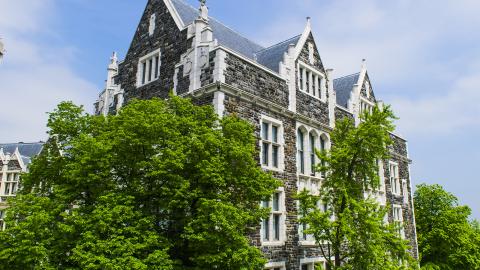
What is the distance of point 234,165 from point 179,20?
1107 centimetres

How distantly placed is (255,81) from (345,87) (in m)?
14.0

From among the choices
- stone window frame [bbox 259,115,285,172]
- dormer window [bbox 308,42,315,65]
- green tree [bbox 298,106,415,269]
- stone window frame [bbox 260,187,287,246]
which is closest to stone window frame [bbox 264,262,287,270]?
stone window frame [bbox 260,187,287,246]

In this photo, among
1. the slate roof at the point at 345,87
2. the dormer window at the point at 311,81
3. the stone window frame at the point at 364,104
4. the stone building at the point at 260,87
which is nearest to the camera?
the stone building at the point at 260,87

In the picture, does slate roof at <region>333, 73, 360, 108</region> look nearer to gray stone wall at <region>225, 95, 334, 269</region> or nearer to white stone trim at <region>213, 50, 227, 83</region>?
gray stone wall at <region>225, 95, 334, 269</region>

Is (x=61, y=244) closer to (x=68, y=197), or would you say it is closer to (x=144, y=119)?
(x=68, y=197)

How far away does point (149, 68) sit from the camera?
75.0ft

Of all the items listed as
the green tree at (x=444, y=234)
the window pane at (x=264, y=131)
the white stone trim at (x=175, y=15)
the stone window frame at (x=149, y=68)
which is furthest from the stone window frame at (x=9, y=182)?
the green tree at (x=444, y=234)

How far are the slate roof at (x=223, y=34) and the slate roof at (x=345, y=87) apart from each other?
312 inches

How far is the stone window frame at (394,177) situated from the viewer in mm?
32062

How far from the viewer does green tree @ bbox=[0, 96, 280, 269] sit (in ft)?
40.7

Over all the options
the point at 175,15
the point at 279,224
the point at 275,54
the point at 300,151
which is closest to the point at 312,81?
the point at 275,54

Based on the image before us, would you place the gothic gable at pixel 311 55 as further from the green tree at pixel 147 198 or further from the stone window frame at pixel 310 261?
the stone window frame at pixel 310 261

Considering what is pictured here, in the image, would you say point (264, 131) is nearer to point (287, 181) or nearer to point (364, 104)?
point (287, 181)

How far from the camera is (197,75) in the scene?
18.9 metres
